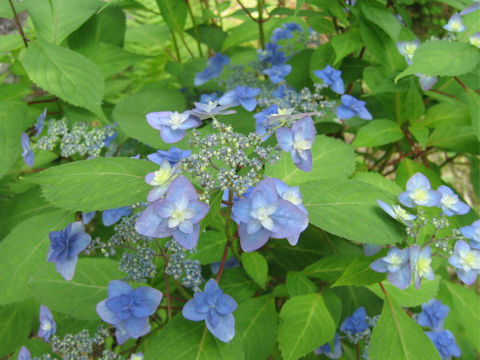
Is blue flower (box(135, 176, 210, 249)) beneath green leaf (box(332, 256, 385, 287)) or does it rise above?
above

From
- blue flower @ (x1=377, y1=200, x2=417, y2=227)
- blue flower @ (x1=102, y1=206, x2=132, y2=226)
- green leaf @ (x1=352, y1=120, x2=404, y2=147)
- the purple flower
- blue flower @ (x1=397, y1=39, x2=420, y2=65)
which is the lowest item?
green leaf @ (x1=352, y1=120, x2=404, y2=147)

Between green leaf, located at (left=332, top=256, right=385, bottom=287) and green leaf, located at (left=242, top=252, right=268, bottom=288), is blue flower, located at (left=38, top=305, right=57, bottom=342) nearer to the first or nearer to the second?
green leaf, located at (left=242, top=252, right=268, bottom=288)

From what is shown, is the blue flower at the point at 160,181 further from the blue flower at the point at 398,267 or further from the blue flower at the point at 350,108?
the blue flower at the point at 350,108

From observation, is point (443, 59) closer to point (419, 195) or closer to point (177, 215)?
point (419, 195)

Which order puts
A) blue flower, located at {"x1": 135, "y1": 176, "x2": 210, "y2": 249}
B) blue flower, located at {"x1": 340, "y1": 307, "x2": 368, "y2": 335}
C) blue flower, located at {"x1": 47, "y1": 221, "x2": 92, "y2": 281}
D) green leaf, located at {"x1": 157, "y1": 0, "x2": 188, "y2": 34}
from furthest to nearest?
green leaf, located at {"x1": 157, "y1": 0, "x2": 188, "y2": 34} → blue flower, located at {"x1": 340, "y1": 307, "x2": 368, "y2": 335} → blue flower, located at {"x1": 47, "y1": 221, "x2": 92, "y2": 281} → blue flower, located at {"x1": 135, "y1": 176, "x2": 210, "y2": 249}

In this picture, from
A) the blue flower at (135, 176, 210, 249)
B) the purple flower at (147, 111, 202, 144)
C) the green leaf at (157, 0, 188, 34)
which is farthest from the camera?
the green leaf at (157, 0, 188, 34)

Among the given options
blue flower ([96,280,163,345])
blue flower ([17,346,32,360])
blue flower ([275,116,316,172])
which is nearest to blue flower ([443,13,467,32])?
blue flower ([275,116,316,172])
